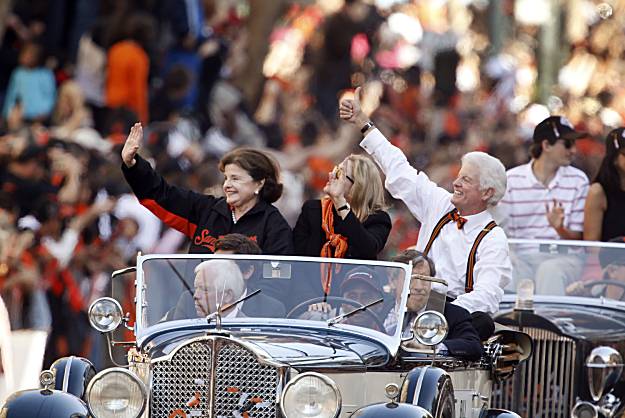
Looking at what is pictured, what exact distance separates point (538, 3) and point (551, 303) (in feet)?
73.0

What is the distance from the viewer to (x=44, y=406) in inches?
424

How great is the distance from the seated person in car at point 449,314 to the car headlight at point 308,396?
1.31 metres

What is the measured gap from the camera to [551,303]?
14.3 meters

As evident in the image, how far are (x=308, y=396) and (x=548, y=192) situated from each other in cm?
572

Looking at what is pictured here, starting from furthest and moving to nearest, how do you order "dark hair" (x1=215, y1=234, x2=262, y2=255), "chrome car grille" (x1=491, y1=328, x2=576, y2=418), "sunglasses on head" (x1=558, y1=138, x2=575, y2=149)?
"sunglasses on head" (x1=558, y1=138, x2=575, y2=149) → "chrome car grille" (x1=491, y1=328, x2=576, y2=418) → "dark hair" (x1=215, y1=234, x2=262, y2=255)

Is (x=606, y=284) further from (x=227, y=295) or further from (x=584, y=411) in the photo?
(x=227, y=295)

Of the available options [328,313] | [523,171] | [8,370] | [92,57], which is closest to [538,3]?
[92,57]

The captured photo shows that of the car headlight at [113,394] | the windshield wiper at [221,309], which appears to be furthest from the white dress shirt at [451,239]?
the car headlight at [113,394]

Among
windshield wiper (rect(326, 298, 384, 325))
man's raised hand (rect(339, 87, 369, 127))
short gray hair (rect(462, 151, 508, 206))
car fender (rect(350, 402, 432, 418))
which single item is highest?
man's raised hand (rect(339, 87, 369, 127))

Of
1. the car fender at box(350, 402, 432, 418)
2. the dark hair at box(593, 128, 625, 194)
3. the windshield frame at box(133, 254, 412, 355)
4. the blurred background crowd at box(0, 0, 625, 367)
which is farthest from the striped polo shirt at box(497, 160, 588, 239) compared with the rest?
the car fender at box(350, 402, 432, 418)

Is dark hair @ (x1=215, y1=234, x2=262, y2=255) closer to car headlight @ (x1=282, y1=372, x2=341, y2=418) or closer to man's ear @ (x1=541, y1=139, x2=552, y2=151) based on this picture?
car headlight @ (x1=282, y1=372, x2=341, y2=418)

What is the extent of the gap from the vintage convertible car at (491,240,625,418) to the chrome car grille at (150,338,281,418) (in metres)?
3.02

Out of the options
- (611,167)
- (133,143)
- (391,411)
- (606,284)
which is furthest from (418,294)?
(611,167)

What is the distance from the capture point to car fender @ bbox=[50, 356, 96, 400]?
11.5m
